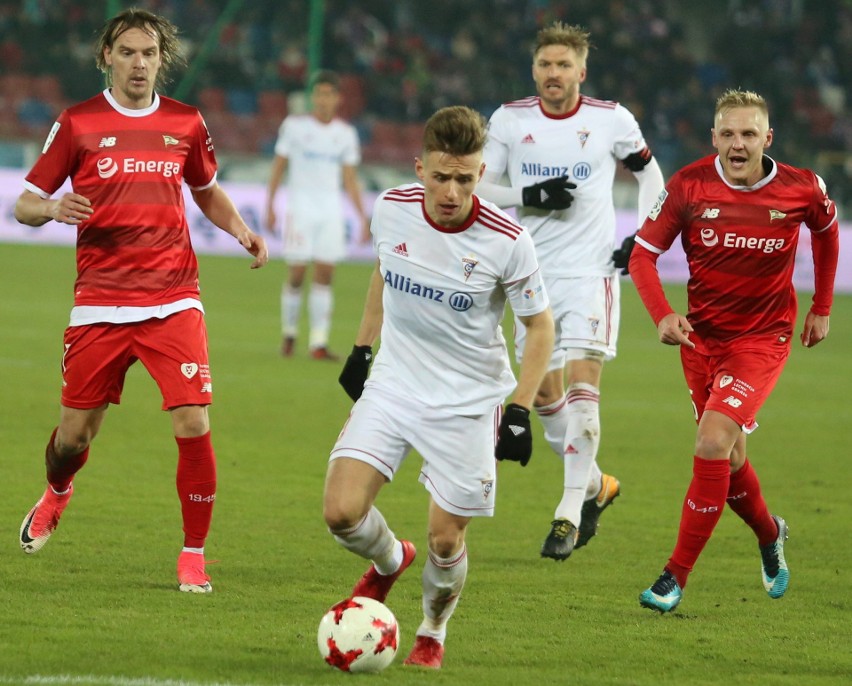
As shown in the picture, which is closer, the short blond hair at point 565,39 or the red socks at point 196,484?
the red socks at point 196,484

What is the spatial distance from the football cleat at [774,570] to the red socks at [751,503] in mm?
35

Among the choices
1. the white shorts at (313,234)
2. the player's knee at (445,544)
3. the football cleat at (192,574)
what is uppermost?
the player's knee at (445,544)

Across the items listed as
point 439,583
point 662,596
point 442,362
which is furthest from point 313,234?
point 439,583

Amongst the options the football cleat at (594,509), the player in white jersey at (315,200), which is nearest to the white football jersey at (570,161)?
the football cleat at (594,509)

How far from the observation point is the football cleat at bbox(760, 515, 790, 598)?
6.05 metres

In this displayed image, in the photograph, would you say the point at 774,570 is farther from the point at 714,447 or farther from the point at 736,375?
the point at 736,375

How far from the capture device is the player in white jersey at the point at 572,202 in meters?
7.30

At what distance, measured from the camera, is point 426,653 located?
Answer: 473 cm

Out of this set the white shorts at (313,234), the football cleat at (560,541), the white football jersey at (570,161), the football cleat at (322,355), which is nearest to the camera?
the football cleat at (560,541)

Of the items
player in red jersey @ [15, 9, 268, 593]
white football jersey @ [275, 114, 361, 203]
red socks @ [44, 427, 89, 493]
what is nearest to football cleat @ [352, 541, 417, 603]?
player in red jersey @ [15, 9, 268, 593]

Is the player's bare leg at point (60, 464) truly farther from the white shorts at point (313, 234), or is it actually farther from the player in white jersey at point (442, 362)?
the white shorts at point (313, 234)

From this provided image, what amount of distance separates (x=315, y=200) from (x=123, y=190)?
8.69 m

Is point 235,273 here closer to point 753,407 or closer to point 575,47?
point 575,47

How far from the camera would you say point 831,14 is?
29.3m
